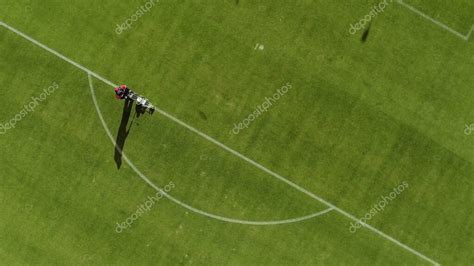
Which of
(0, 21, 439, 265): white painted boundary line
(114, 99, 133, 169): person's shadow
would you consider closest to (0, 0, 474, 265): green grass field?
(0, 21, 439, 265): white painted boundary line

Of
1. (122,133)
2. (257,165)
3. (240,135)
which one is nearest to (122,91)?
(122,133)

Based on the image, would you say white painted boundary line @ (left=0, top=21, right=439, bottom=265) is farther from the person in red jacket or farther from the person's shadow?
the person's shadow

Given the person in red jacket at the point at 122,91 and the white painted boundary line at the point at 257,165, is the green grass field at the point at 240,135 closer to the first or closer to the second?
the white painted boundary line at the point at 257,165

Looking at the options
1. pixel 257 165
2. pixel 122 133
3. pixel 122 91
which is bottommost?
pixel 122 133

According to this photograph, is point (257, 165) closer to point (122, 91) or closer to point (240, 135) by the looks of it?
point (240, 135)

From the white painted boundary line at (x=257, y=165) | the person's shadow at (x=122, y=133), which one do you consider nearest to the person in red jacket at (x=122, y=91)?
the person's shadow at (x=122, y=133)
